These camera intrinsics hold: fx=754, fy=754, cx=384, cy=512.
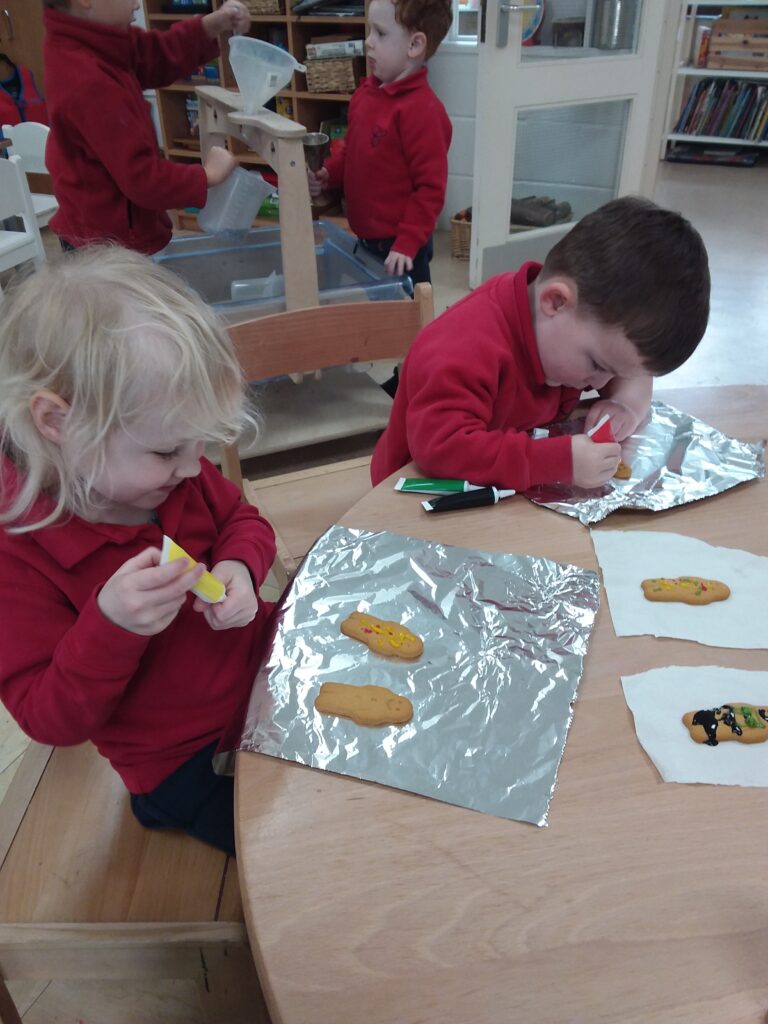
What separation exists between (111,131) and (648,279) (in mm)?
1214

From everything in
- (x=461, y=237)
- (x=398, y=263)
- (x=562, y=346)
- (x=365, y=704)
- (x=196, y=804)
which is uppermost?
(x=562, y=346)

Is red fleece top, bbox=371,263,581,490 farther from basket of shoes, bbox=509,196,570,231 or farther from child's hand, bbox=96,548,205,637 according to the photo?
basket of shoes, bbox=509,196,570,231

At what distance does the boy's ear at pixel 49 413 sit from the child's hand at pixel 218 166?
50.8 inches

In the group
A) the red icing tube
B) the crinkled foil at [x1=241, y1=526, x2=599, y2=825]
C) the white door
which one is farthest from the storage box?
the crinkled foil at [x1=241, y1=526, x2=599, y2=825]

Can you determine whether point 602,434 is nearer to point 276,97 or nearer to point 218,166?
point 218,166

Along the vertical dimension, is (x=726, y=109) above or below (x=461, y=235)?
above

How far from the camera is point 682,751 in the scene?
58cm

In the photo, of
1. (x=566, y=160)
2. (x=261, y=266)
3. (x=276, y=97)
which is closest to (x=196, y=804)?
(x=261, y=266)

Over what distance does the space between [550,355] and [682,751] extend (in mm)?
577

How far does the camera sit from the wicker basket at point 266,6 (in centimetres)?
334

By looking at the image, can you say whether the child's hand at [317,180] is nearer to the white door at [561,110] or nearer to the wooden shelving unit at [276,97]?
the white door at [561,110]

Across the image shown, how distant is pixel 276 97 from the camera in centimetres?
358

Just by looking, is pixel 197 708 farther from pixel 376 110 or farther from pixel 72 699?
pixel 376 110

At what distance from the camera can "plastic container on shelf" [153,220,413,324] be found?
2.11 m
